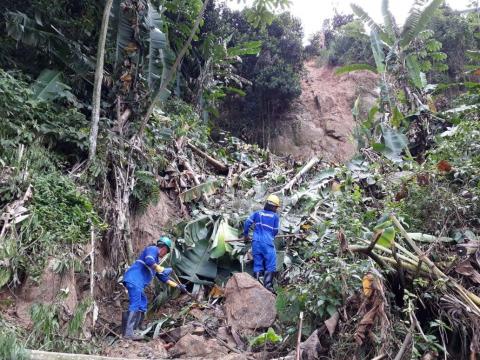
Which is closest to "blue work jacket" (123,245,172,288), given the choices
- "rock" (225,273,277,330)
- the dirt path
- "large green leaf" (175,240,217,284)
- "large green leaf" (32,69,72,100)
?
"large green leaf" (175,240,217,284)

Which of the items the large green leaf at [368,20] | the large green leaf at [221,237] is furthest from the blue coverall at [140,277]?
the large green leaf at [368,20]

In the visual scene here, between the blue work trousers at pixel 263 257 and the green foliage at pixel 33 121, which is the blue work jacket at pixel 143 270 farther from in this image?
the green foliage at pixel 33 121

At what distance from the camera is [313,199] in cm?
831

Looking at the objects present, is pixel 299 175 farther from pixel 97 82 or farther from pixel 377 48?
pixel 97 82

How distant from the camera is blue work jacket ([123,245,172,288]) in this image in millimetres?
5883

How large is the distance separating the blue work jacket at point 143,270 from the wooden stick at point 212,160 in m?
4.52

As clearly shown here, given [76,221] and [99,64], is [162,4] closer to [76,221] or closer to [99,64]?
[99,64]

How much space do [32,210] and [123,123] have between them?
3.20m

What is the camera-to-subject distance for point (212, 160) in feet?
34.6

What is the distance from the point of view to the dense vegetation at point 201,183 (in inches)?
165

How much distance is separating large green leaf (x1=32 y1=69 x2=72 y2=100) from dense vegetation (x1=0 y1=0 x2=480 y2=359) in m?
0.03

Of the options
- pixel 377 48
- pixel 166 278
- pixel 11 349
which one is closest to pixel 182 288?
pixel 166 278

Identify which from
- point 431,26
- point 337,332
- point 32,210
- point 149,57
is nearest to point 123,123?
point 149,57

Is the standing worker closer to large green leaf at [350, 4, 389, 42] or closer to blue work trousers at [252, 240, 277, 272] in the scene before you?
blue work trousers at [252, 240, 277, 272]
